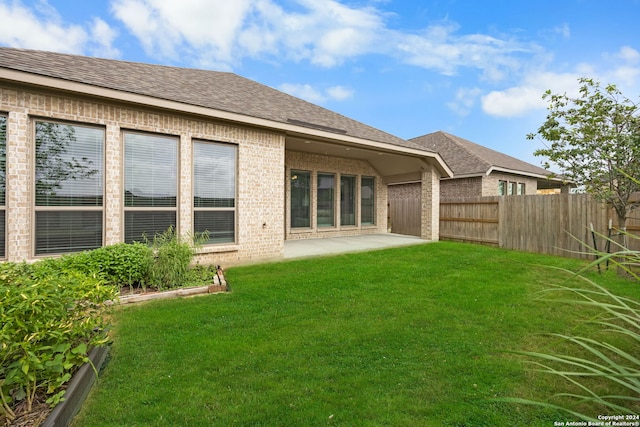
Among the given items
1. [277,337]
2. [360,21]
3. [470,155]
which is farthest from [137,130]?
[470,155]

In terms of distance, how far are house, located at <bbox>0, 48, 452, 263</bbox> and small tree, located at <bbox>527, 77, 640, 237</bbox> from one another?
4679 millimetres

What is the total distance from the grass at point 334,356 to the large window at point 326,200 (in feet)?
21.5

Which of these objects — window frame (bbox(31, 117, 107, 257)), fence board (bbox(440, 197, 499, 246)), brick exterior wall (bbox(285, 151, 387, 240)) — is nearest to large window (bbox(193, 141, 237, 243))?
window frame (bbox(31, 117, 107, 257))

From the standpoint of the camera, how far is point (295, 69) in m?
17.6

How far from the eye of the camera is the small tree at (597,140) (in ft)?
22.5

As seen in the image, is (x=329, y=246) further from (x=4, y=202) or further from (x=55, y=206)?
(x=4, y=202)

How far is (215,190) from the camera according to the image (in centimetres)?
709

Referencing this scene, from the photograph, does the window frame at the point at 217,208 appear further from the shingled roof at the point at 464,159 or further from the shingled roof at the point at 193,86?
the shingled roof at the point at 464,159

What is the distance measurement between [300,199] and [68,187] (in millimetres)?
7394

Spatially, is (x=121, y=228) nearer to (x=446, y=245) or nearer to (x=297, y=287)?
(x=297, y=287)

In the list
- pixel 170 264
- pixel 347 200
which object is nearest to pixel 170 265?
pixel 170 264

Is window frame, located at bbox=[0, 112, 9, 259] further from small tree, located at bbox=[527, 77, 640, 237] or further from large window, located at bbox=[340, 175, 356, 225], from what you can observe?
small tree, located at bbox=[527, 77, 640, 237]

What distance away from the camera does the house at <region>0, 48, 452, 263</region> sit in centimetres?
501

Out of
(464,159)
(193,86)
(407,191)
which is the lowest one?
(407,191)
